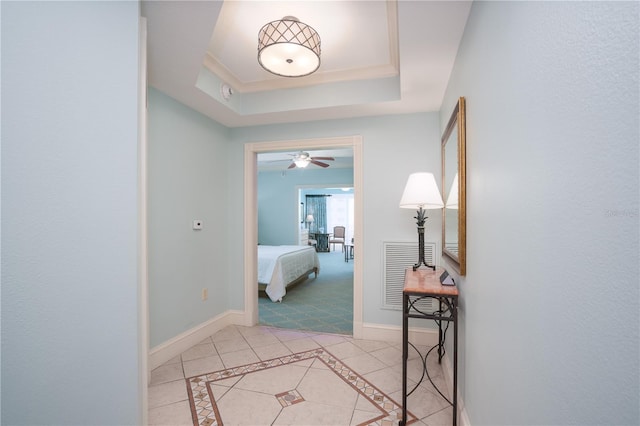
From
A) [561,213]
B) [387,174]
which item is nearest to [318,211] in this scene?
[387,174]

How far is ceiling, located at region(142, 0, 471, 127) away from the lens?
1.73 meters

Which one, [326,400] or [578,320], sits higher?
[578,320]

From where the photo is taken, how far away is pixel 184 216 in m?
2.87

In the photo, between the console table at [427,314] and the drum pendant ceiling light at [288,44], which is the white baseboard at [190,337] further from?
the drum pendant ceiling light at [288,44]

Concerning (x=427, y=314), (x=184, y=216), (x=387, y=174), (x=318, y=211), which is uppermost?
(x=387, y=174)

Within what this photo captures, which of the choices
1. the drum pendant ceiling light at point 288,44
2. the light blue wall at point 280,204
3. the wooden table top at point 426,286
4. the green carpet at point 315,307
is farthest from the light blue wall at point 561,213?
the light blue wall at point 280,204

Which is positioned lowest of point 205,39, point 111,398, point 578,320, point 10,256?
point 111,398

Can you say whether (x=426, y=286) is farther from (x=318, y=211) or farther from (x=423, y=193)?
(x=318, y=211)

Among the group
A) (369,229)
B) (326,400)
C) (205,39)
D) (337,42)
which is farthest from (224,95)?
(326,400)

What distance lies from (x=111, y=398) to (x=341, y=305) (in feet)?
11.2

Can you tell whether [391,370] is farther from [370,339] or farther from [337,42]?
[337,42]

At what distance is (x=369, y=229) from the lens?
3152 millimetres

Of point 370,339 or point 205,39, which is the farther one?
point 370,339

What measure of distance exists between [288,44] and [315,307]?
3392 millimetres
